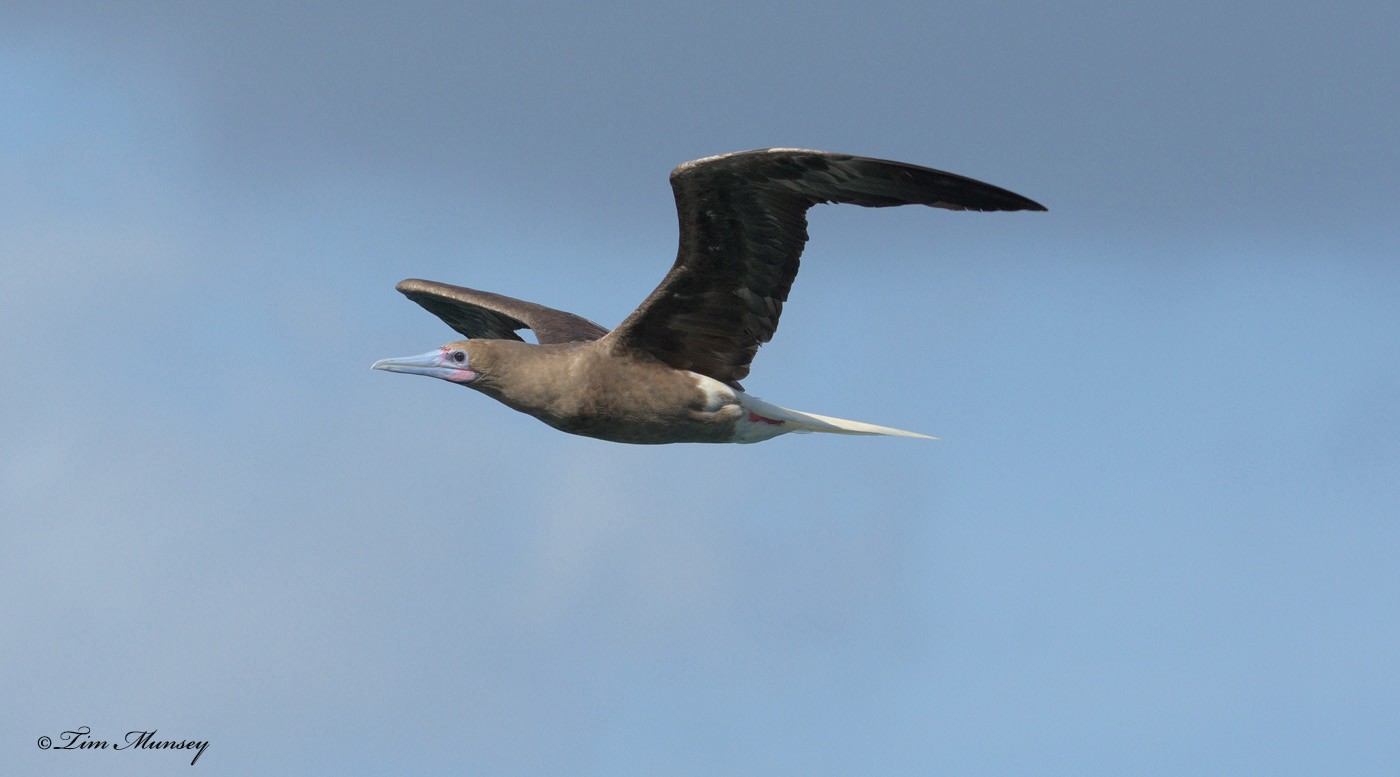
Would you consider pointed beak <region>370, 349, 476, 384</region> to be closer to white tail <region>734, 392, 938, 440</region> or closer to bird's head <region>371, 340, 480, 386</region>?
bird's head <region>371, 340, 480, 386</region>

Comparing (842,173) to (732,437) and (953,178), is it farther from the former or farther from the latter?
(732,437)

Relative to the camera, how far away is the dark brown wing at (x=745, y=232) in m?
10.6

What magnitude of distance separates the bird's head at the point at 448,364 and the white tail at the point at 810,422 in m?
1.80

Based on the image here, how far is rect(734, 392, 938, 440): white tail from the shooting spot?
12484 millimetres

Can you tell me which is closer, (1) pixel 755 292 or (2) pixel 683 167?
(2) pixel 683 167

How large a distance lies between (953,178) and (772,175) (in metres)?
1.16

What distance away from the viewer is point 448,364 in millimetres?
12195

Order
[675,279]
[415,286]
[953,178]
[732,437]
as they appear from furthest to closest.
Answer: [415,286] < [732,437] < [675,279] < [953,178]

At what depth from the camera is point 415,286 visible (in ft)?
51.8

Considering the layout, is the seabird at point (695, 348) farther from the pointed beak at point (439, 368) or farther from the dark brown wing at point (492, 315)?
the dark brown wing at point (492, 315)

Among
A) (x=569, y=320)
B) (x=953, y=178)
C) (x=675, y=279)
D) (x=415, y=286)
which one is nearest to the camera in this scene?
(x=953, y=178)

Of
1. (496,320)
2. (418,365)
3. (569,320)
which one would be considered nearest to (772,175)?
(418,365)

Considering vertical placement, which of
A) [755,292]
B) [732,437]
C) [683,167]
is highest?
[683,167]

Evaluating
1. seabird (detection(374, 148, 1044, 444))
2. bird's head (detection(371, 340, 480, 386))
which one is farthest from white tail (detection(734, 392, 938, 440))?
bird's head (detection(371, 340, 480, 386))
